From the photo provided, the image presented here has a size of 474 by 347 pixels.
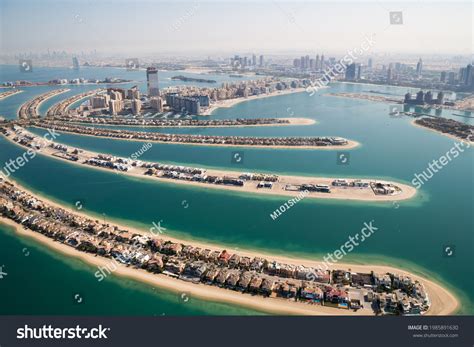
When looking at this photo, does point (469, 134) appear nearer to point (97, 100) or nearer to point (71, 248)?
point (71, 248)

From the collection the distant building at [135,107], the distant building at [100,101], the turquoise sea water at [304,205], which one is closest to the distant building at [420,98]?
the turquoise sea water at [304,205]

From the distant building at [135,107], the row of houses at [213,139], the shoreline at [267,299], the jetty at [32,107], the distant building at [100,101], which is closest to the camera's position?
the shoreline at [267,299]

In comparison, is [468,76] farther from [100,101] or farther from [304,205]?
[100,101]

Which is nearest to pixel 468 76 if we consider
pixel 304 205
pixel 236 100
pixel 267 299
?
pixel 236 100

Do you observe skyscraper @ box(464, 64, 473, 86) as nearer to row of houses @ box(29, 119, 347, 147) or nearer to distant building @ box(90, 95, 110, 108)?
row of houses @ box(29, 119, 347, 147)

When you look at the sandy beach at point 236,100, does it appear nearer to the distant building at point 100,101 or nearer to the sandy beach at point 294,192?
the distant building at point 100,101

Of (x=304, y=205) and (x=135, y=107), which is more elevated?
(x=135, y=107)

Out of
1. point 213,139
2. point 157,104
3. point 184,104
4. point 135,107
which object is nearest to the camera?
point 213,139

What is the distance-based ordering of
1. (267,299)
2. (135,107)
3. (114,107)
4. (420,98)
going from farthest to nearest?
(420,98), (135,107), (114,107), (267,299)
